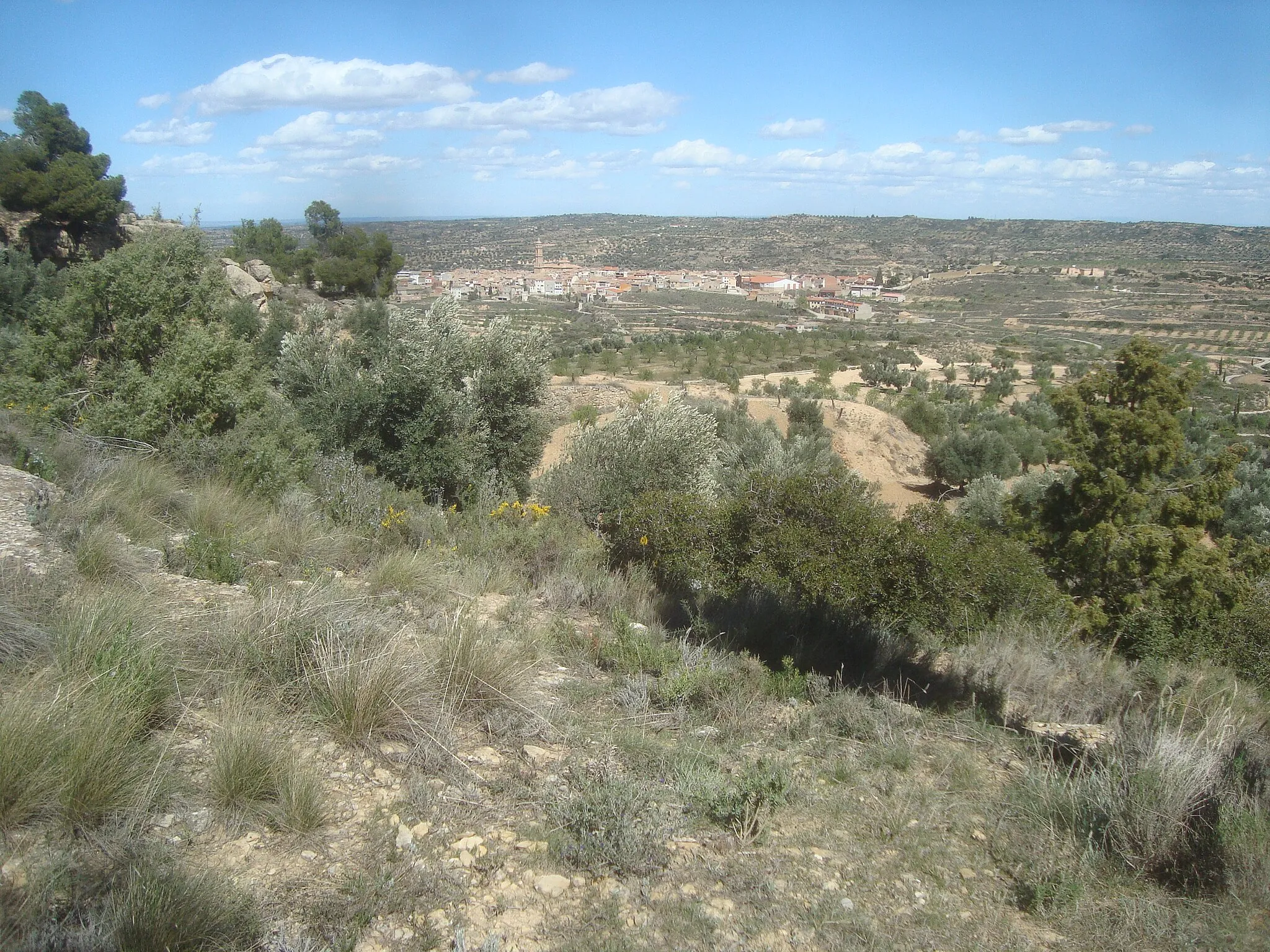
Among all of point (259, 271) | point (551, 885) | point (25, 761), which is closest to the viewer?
point (25, 761)

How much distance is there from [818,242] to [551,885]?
9137 cm

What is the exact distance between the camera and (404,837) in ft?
10.2

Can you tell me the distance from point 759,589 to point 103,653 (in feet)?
13.0

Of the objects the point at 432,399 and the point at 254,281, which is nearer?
the point at 432,399

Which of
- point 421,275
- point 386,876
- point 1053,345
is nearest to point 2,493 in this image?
point 386,876

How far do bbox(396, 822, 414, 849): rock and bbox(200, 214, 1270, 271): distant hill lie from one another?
4671 cm

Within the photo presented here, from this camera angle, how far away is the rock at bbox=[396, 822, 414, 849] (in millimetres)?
3053

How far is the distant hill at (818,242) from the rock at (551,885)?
4704 centimetres

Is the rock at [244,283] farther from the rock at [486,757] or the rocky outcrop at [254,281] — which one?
the rock at [486,757]

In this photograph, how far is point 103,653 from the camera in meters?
3.48

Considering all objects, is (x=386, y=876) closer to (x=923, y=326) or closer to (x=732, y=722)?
(x=732, y=722)

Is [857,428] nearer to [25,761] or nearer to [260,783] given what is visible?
[260,783]

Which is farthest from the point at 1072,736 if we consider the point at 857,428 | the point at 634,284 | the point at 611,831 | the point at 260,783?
the point at 634,284

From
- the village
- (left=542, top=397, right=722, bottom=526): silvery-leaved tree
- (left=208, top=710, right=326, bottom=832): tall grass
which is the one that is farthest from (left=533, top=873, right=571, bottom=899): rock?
the village
